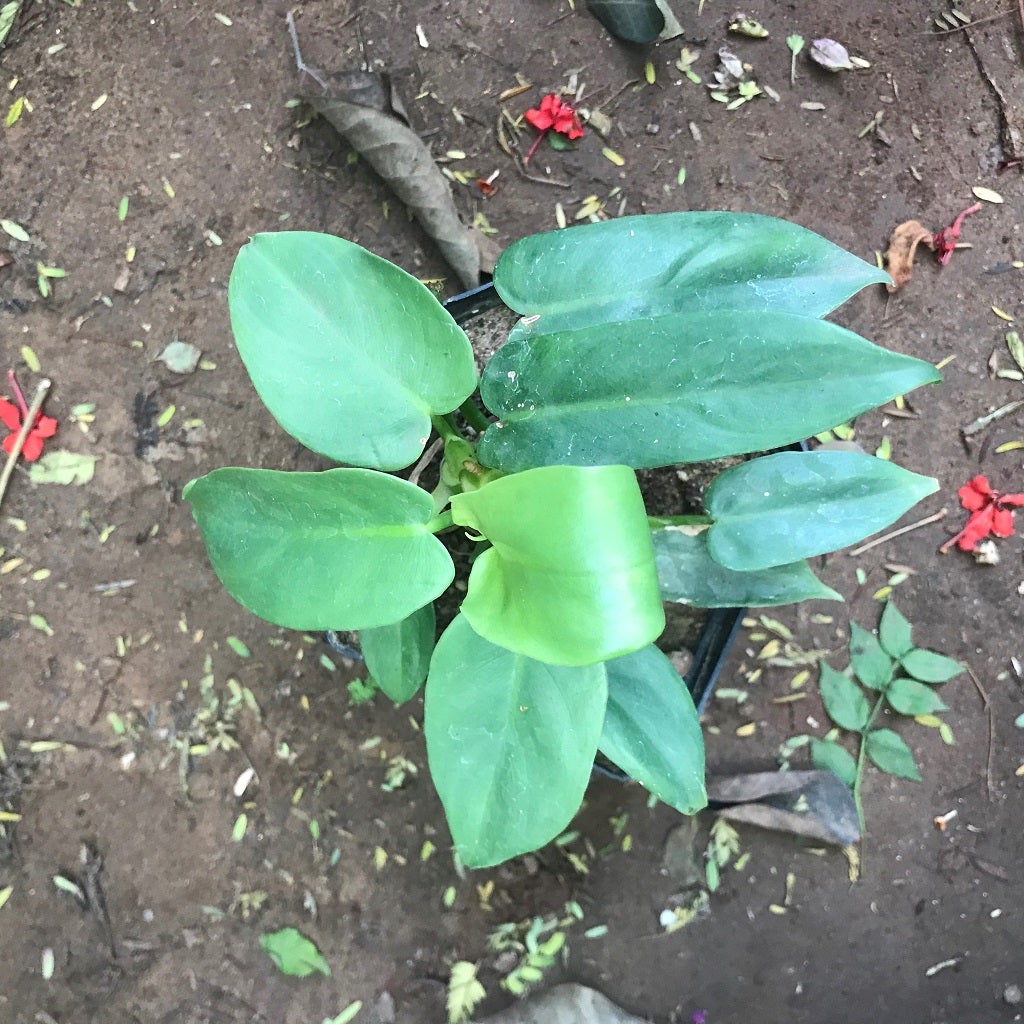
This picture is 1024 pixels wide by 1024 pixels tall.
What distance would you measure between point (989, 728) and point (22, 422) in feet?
5.15

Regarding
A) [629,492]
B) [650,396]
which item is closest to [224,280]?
A: [650,396]

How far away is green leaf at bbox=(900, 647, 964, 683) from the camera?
124 centimetres

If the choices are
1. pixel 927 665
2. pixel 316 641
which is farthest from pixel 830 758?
pixel 316 641

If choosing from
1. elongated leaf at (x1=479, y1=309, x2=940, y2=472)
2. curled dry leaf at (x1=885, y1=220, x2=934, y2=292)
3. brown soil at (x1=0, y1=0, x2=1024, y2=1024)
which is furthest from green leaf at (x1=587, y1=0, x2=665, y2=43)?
elongated leaf at (x1=479, y1=309, x2=940, y2=472)

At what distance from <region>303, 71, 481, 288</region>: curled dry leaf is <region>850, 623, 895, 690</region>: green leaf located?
0.81 meters

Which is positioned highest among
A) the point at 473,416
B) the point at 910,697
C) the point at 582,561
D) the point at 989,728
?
the point at 582,561

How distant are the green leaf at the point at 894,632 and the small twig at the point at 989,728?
0.37 ft

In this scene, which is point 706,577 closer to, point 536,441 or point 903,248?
point 536,441

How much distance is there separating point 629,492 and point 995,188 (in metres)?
1.11

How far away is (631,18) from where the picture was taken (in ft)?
3.85

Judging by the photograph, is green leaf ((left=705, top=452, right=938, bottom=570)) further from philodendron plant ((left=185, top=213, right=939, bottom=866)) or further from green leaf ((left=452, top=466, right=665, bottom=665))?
green leaf ((left=452, top=466, right=665, bottom=665))

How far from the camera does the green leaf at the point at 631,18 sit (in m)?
1.16

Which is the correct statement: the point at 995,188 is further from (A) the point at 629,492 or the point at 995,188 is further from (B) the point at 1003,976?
(B) the point at 1003,976

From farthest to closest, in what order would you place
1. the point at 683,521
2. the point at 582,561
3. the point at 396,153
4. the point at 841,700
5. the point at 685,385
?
the point at 841,700 → the point at 396,153 → the point at 683,521 → the point at 685,385 → the point at 582,561
